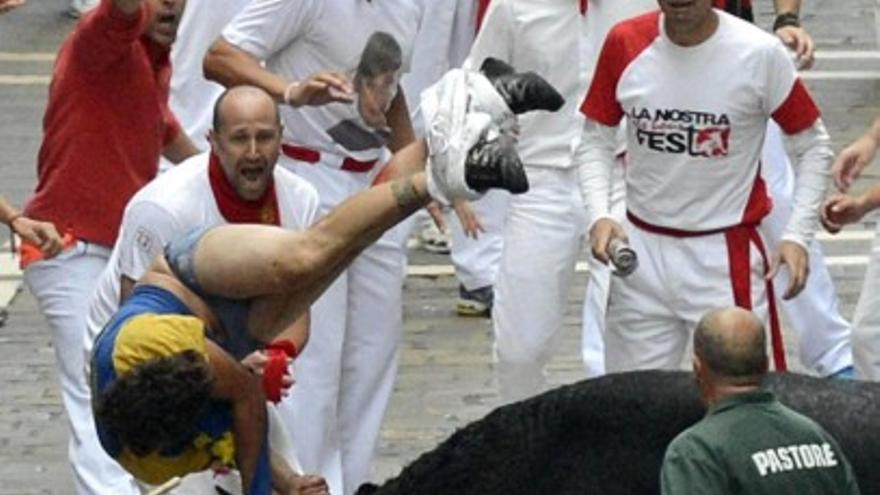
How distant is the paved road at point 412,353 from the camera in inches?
473

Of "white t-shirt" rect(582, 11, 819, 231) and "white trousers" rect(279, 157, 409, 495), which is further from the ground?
"white t-shirt" rect(582, 11, 819, 231)

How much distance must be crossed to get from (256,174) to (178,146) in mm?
1752

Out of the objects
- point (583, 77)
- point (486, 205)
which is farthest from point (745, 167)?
point (486, 205)

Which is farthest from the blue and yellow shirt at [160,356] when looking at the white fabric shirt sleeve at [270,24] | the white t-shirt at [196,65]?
the white t-shirt at [196,65]

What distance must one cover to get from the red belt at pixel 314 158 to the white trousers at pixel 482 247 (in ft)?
8.02

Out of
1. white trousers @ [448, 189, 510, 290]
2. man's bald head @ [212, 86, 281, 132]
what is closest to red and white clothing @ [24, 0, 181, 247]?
man's bald head @ [212, 86, 281, 132]

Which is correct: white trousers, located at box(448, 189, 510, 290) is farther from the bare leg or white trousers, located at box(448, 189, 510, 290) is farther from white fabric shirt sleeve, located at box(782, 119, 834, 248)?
Result: the bare leg

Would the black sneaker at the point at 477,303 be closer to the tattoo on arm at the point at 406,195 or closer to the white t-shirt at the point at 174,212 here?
the white t-shirt at the point at 174,212

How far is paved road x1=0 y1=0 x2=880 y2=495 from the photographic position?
39.4 feet

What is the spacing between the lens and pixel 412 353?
1339cm

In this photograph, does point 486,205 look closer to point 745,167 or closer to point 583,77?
point 583,77

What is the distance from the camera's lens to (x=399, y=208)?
25.4 feet

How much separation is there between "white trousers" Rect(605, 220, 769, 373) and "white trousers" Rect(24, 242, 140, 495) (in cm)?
183

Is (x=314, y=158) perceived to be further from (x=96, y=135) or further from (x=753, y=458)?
(x=753, y=458)
